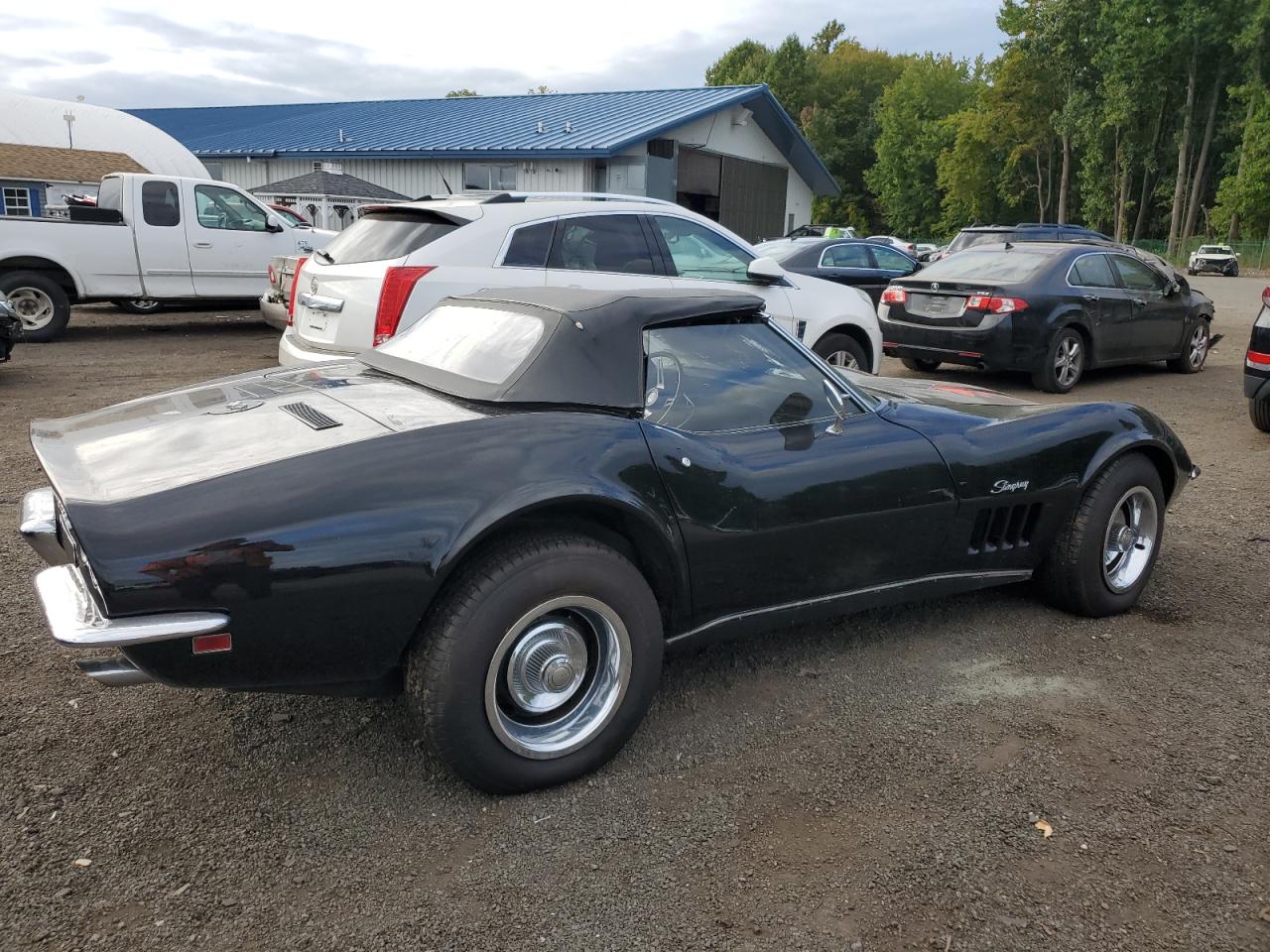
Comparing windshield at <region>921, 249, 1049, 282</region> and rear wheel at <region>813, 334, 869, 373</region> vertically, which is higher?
windshield at <region>921, 249, 1049, 282</region>

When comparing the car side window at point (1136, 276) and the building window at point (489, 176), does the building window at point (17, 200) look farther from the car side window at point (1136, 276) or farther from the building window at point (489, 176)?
the car side window at point (1136, 276)

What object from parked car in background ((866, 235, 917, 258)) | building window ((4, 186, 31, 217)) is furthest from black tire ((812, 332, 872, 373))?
building window ((4, 186, 31, 217))

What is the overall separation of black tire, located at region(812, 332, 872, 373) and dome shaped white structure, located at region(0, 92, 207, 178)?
1168 inches

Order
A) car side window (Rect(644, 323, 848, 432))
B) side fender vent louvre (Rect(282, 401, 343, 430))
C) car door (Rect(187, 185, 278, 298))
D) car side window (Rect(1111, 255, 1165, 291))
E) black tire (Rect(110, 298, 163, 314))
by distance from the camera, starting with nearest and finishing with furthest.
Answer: side fender vent louvre (Rect(282, 401, 343, 430)) < car side window (Rect(644, 323, 848, 432)) < car side window (Rect(1111, 255, 1165, 291)) < car door (Rect(187, 185, 278, 298)) < black tire (Rect(110, 298, 163, 314))

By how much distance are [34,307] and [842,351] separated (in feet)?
31.1

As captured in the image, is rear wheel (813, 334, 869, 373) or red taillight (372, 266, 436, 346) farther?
rear wheel (813, 334, 869, 373)

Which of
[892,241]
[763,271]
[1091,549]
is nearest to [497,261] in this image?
[763,271]

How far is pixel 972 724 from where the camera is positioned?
129 inches

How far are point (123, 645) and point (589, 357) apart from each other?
155cm

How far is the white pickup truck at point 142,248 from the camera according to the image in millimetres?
11305

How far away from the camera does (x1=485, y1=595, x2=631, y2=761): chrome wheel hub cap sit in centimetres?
273

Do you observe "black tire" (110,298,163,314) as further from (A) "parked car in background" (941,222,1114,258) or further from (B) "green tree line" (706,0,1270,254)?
(B) "green tree line" (706,0,1270,254)

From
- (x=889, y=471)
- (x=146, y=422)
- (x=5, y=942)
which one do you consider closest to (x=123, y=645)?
(x=5, y=942)

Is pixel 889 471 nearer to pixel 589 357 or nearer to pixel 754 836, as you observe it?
pixel 589 357
